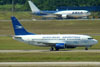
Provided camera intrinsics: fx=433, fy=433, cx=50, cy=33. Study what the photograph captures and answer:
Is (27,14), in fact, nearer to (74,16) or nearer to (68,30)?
(74,16)

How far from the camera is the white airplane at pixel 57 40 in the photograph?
229 feet

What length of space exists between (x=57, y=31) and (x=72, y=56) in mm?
58489

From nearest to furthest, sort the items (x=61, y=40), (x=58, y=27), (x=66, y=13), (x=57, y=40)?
(x=61, y=40) → (x=57, y=40) → (x=58, y=27) → (x=66, y=13)

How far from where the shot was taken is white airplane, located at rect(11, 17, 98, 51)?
69.9 metres

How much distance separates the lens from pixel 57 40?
70.7 metres

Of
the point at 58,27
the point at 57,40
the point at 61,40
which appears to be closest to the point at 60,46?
the point at 61,40

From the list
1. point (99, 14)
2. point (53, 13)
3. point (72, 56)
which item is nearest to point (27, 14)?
point (53, 13)

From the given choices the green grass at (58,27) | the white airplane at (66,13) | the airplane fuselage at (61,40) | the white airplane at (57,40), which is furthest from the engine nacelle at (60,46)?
the white airplane at (66,13)

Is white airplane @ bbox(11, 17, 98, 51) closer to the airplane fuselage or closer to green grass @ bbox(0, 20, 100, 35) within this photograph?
the airplane fuselage

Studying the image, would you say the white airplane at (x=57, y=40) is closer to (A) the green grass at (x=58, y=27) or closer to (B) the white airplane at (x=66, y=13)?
(A) the green grass at (x=58, y=27)

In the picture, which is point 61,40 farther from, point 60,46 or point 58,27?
point 58,27

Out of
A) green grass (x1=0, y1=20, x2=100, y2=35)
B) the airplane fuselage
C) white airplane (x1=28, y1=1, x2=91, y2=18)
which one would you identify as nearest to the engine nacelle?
the airplane fuselage

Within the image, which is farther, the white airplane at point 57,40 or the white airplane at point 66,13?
the white airplane at point 66,13

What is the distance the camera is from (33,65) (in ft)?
145
